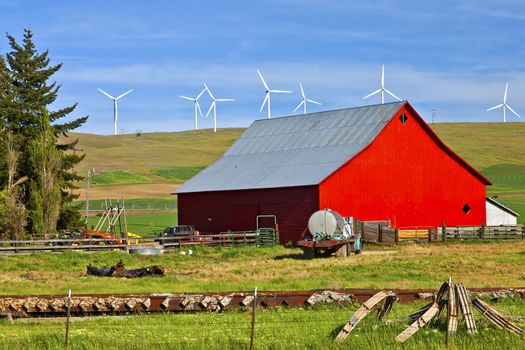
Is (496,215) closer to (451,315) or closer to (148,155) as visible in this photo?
(451,315)

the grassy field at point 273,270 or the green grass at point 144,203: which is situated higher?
the green grass at point 144,203

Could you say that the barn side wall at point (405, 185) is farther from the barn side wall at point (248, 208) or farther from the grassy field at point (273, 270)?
the grassy field at point (273, 270)

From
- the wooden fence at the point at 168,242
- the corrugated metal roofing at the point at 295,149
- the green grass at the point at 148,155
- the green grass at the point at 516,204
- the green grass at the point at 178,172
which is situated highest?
the green grass at the point at 148,155

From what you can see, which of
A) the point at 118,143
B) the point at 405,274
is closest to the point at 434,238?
the point at 405,274

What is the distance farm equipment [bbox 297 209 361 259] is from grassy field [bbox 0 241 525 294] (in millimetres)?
817

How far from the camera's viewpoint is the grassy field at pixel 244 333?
1397 centimetres

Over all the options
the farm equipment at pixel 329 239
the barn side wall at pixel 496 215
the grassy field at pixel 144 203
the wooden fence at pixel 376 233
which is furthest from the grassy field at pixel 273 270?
the grassy field at pixel 144 203

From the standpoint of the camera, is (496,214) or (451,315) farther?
(496,214)

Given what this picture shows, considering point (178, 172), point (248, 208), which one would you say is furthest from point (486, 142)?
point (248, 208)

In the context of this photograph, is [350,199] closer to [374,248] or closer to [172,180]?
[374,248]

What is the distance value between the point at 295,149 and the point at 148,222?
2399cm

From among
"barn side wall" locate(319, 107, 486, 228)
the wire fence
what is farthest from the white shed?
the wire fence

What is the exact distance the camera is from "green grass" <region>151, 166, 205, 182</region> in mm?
134875

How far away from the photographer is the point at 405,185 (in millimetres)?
54656
